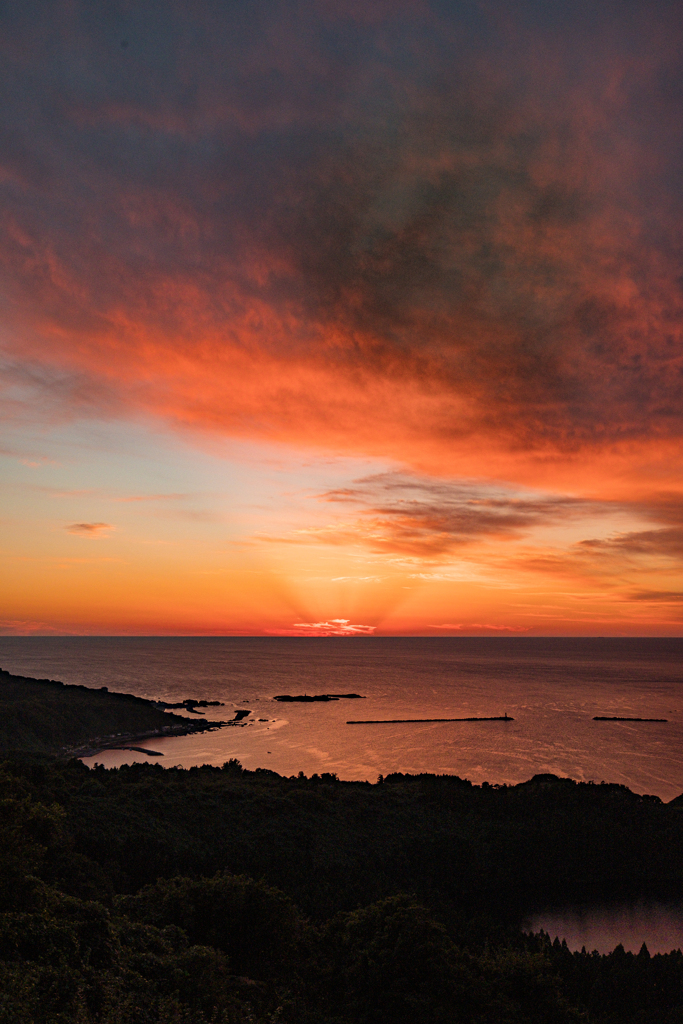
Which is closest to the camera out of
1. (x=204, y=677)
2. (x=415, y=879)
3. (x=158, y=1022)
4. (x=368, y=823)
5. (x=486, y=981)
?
(x=158, y=1022)

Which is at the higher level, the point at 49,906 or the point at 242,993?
the point at 49,906

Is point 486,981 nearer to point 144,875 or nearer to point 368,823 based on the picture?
point 144,875

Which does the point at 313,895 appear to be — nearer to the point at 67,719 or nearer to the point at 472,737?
the point at 67,719

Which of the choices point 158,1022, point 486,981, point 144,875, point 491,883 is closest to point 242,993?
point 158,1022

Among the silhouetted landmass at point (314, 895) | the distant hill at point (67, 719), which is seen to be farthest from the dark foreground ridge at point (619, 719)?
the distant hill at point (67, 719)

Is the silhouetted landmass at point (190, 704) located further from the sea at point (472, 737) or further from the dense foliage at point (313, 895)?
the dense foliage at point (313, 895)

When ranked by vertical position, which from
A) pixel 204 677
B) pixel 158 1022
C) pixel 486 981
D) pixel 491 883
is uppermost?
pixel 158 1022

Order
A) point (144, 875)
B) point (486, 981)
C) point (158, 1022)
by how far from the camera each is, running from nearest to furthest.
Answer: point (158, 1022)
point (486, 981)
point (144, 875)

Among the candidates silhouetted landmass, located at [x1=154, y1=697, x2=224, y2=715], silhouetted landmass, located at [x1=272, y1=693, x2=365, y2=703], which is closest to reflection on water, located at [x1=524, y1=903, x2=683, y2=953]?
silhouetted landmass, located at [x1=154, y1=697, x2=224, y2=715]

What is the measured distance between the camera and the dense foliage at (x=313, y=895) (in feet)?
51.8

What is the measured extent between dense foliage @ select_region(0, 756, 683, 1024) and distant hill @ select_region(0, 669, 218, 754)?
75.7ft

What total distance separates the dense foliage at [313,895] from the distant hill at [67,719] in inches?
908

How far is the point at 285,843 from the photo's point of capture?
3400 centimetres

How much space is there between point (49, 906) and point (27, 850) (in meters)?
4.55
